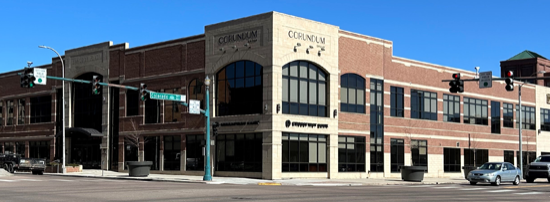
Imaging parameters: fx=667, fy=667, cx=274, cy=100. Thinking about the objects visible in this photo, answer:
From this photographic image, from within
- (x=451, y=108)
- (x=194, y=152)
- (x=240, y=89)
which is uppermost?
(x=240, y=89)

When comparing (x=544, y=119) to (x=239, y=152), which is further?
(x=544, y=119)

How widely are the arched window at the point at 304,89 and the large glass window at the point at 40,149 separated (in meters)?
27.7

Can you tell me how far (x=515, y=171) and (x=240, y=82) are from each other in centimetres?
1870

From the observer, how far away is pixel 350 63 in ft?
160

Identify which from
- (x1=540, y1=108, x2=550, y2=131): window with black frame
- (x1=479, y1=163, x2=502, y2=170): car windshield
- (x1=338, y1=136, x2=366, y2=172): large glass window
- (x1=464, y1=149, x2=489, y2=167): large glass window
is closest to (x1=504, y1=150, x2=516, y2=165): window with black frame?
(x1=464, y1=149, x2=489, y2=167): large glass window

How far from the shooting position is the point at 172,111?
51.4m

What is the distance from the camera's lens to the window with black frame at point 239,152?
147 feet

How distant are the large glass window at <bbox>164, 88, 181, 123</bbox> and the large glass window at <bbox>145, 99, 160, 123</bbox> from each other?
79cm

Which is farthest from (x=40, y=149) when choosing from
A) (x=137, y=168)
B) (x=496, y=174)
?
(x=496, y=174)

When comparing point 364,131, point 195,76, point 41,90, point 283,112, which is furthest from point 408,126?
point 41,90

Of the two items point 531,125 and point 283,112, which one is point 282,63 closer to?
point 283,112

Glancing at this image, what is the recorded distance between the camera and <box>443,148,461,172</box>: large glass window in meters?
58.0

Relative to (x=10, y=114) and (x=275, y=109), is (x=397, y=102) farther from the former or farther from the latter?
(x=10, y=114)

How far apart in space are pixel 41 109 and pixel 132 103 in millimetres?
13819
